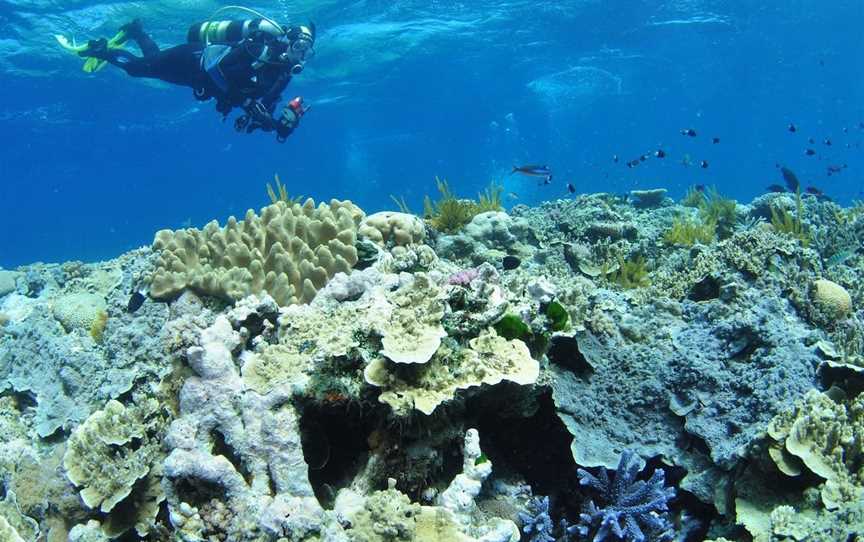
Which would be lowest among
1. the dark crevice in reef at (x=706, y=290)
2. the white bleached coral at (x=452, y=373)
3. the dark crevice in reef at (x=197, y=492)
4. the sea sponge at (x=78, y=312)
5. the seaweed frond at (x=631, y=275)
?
the seaweed frond at (x=631, y=275)

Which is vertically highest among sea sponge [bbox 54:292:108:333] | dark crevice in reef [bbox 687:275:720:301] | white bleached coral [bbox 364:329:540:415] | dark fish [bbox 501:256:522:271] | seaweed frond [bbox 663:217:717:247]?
white bleached coral [bbox 364:329:540:415]

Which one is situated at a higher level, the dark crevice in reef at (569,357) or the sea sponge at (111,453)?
the dark crevice in reef at (569,357)

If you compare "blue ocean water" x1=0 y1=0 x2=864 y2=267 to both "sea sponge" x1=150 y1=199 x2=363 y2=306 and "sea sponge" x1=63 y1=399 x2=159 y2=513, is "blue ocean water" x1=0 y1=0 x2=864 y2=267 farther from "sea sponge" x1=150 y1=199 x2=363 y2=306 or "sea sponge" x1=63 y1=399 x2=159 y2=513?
"sea sponge" x1=63 y1=399 x2=159 y2=513

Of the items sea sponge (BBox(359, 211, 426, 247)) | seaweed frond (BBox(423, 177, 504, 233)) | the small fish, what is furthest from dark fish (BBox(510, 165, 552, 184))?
sea sponge (BBox(359, 211, 426, 247))

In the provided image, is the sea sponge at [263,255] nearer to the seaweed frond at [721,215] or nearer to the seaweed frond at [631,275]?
the seaweed frond at [631,275]

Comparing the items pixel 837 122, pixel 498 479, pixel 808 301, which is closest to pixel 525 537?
pixel 498 479

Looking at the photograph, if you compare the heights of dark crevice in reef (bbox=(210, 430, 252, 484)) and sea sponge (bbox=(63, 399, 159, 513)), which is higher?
dark crevice in reef (bbox=(210, 430, 252, 484))

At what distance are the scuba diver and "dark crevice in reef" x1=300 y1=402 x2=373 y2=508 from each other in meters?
8.05

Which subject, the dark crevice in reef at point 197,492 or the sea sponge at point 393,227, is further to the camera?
the sea sponge at point 393,227

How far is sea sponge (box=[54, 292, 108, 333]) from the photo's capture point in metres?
6.11

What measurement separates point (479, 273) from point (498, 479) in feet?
4.62

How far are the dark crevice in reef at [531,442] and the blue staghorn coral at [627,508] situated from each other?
0.34 meters

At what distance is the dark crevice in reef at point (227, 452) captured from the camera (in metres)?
2.91

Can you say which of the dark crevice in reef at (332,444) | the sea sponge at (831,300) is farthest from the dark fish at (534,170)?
the dark crevice in reef at (332,444)
